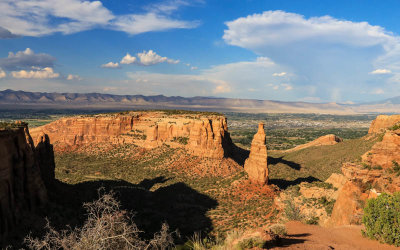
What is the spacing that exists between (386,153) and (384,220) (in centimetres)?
1098

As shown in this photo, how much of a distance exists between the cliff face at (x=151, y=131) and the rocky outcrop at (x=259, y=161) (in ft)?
44.6

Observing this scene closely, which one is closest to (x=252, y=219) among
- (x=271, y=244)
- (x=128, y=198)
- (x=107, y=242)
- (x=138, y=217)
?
(x=138, y=217)

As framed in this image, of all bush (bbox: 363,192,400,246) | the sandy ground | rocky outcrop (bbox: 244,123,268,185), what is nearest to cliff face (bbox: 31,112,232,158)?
rocky outcrop (bbox: 244,123,268,185)

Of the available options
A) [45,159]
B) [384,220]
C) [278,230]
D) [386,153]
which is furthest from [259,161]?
[45,159]

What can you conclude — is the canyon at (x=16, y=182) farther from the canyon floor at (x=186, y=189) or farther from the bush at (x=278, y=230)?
the bush at (x=278, y=230)

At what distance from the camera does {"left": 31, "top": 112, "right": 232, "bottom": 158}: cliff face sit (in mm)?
62469

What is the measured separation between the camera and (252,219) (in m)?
35.7

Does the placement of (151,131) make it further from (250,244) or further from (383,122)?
(383,122)

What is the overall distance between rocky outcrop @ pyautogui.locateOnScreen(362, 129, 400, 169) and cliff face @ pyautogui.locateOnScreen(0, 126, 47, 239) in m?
33.4

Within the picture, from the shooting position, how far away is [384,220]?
15.4 metres

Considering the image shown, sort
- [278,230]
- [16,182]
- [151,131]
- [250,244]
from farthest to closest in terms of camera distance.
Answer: [151,131] < [16,182] < [278,230] < [250,244]

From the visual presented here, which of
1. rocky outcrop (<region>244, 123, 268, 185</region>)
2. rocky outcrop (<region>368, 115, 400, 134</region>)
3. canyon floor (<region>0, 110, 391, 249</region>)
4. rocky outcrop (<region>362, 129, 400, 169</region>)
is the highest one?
rocky outcrop (<region>368, 115, 400, 134</region>)

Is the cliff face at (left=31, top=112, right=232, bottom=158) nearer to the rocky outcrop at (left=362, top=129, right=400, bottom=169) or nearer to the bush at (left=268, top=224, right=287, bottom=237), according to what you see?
the rocky outcrop at (left=362, top=129, right=400, bottom=169)

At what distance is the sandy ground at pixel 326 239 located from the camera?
580 inches
